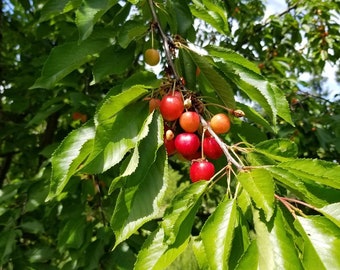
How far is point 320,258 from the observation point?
2.32 ft

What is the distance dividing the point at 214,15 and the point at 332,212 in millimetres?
780

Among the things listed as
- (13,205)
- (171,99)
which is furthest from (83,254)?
(171,99)

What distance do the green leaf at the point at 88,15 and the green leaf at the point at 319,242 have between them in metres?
0.73

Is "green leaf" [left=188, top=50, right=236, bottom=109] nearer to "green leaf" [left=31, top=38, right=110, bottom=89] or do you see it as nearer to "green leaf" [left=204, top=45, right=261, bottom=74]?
"green leaf" [left=204, top=45, right=261, bottom=74]

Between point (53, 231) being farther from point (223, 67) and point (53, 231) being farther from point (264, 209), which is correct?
point (264, 209)

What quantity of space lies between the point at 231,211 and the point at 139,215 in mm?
214

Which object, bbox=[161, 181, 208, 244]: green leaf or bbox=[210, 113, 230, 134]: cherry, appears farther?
bbox=[210, 113, 230, 134]: cherry

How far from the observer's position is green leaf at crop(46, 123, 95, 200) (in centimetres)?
93

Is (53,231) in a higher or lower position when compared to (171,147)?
lower

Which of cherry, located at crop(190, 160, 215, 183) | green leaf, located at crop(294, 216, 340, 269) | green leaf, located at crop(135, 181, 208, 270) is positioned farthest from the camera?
cherry, located at crop(190, 160, 215, 183)

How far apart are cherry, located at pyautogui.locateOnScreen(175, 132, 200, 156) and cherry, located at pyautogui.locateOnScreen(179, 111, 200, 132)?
0.02 metres

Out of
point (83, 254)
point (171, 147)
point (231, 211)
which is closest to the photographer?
point (231, 211)

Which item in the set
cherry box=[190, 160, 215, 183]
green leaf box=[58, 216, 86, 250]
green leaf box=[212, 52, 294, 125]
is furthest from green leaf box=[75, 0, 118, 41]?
green leaf box=[58, 216, 86, 250]

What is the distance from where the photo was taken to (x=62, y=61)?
3.92ft
